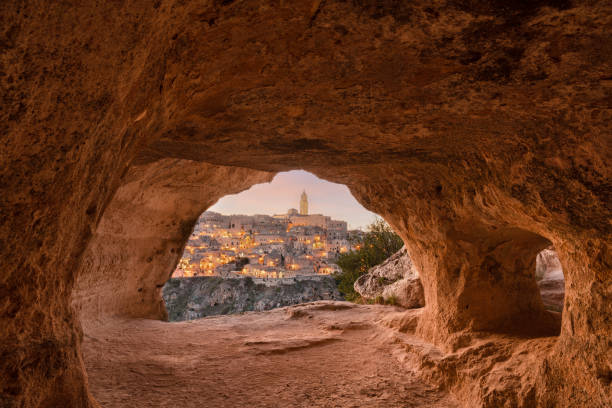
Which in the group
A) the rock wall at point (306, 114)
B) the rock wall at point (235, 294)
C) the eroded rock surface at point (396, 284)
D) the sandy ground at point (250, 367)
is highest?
the rock wall at point (306, 114)

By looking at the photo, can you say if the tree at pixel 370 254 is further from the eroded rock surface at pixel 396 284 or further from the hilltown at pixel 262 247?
the hilltown at pixel 262 247

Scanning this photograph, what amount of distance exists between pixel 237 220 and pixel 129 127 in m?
91.9

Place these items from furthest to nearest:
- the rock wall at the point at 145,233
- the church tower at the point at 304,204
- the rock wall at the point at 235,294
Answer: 1. the church tower at the point at 304,204
2. the rock wall at the point at 235,294
3. the rock wall at the point at 145,233

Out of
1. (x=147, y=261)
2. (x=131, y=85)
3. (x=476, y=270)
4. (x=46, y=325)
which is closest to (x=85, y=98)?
(x=131, y=85)

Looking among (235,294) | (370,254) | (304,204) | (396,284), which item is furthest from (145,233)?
(304,204)

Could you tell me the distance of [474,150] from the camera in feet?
11.1

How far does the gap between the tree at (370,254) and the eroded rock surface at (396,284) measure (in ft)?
26.3

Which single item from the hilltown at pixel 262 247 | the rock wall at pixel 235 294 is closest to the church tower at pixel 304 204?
the hilltown at pixel 262 247

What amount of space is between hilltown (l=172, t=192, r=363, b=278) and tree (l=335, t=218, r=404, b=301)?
1361cm

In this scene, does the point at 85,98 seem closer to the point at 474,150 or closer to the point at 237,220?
the point at 474,150

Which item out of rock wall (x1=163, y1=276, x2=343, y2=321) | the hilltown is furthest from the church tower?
rock wall (x1=163, y1=276, x2=343, y2=321)

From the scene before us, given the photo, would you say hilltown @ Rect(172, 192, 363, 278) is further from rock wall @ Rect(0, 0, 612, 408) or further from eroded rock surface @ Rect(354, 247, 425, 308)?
rock wall @ Rect(0, 0, 612, 408)

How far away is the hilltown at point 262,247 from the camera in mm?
48938

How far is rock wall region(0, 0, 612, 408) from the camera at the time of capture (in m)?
1.34
